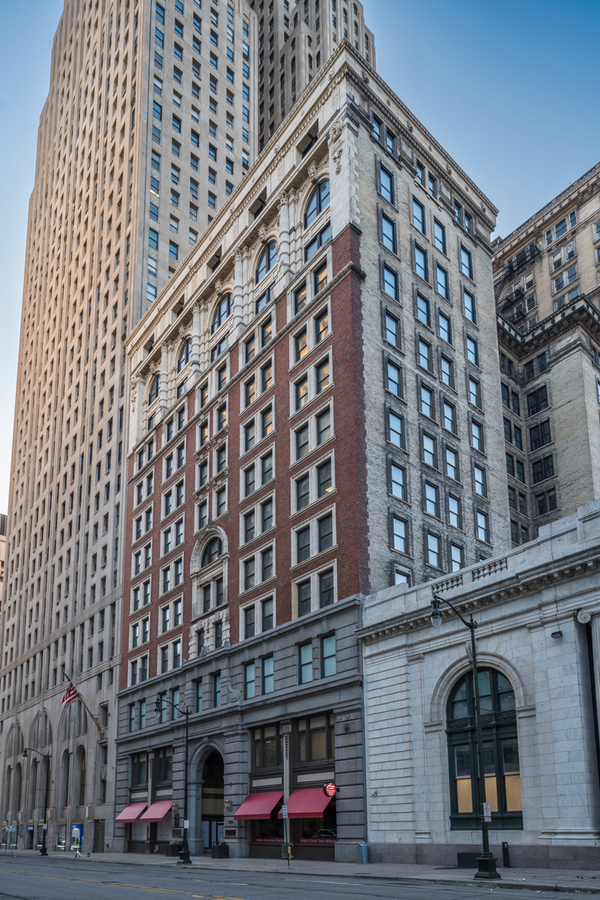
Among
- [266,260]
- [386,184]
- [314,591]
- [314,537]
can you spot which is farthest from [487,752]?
[266,260]

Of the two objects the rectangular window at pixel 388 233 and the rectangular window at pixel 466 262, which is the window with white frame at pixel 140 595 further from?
the rectangular window at pixel 466 262

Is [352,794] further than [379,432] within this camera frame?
No

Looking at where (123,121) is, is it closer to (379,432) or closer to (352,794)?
(379,432)

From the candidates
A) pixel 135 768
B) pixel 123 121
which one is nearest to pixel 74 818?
pixel 135 768

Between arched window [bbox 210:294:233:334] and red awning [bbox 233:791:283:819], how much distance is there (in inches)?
1336

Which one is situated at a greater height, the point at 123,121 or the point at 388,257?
the point at 123,121

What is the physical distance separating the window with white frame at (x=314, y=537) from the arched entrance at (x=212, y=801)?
16.1 metres

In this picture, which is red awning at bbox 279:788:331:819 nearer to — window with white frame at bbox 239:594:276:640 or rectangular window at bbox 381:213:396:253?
window with white frame at bbox 239:594:276:640

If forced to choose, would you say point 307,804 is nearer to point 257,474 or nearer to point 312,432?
point 312,432

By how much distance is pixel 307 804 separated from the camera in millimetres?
40625

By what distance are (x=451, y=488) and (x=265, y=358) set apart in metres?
14.7

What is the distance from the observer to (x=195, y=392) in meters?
64.5

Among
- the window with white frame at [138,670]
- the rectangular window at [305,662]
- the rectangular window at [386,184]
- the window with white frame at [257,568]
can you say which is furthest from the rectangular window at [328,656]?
the rectangular window at [386,184]

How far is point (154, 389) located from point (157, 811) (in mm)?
35122
